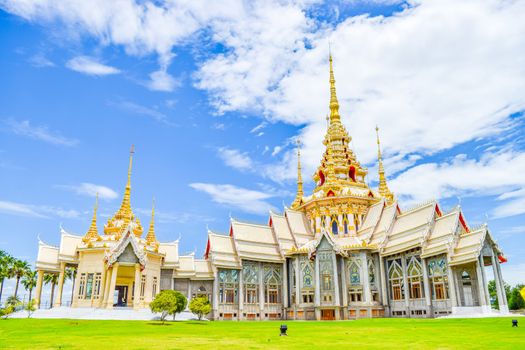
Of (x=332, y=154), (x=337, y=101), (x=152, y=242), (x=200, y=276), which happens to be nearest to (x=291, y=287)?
(x=200, y=276)

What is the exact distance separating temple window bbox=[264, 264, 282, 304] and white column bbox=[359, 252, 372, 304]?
875cm

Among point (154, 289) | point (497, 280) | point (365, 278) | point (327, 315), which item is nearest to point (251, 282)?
point (327, 315)

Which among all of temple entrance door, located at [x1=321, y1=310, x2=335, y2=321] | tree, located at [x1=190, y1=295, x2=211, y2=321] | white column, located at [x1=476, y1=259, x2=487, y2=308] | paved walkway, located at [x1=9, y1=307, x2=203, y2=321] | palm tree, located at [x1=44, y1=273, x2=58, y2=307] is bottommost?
temple entrance door, located at [x1=321, y1=310, x2=335, y2=321]

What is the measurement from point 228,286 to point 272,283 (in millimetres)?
4649

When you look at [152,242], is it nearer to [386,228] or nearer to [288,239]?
[288,239]

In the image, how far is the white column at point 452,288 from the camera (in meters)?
30.5

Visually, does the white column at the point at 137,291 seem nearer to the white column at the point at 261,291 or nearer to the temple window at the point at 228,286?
the temple window at the point at 228,286

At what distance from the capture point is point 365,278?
38281 mm

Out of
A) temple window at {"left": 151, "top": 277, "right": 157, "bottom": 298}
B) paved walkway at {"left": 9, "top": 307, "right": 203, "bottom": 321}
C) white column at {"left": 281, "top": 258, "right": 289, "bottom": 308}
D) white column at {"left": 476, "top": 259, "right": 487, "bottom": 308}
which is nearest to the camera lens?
white column at {"left": 476, "top": 259, "right": 487, "bottom": 308}

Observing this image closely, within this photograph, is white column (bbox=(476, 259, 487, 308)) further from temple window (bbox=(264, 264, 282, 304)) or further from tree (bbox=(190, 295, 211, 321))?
tree (bbox=(190, 295, 211, 321))

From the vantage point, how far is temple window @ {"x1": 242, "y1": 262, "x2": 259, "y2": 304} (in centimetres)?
4106

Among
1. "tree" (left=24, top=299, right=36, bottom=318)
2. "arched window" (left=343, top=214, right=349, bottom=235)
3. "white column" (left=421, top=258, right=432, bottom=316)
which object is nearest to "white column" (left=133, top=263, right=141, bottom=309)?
"tree" (left=24, top=299, right=36, bottom=318)

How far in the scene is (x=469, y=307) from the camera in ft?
99.0

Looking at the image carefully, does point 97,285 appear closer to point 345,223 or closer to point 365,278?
point 365,278
